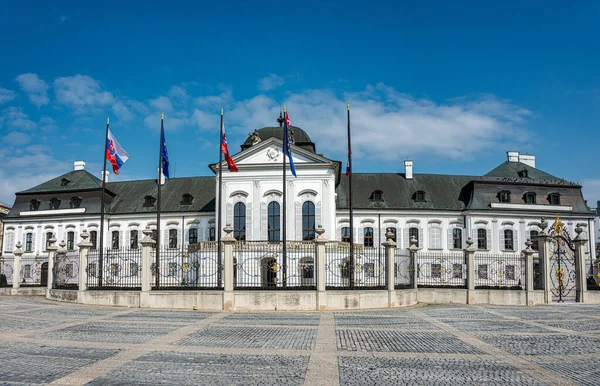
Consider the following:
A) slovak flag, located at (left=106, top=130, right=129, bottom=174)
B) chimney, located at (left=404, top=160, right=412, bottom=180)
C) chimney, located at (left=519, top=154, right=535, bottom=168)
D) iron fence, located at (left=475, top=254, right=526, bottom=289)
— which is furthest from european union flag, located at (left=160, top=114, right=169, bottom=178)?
chimney, located at (left=519, top=154, right=535, bottom=168)

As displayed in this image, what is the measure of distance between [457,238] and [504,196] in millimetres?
5552

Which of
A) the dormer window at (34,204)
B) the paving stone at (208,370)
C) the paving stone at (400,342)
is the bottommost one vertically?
the paving stone at (400,342)

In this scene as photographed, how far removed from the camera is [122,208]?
49656mm

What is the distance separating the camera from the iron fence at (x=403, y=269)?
2175 centimetres

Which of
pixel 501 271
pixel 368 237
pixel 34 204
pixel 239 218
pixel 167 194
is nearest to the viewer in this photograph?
pixel 501 271

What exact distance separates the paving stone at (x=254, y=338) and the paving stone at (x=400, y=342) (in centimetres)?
78

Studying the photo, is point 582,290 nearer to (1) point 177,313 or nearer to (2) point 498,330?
(2) point 498,330

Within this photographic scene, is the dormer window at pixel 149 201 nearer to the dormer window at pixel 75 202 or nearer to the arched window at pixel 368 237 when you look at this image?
the dormer window at pixel 75 202

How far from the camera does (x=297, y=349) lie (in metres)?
10.3

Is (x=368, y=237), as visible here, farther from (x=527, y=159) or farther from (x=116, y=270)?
(x=116, y=270)

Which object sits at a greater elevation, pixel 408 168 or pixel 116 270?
pixel 408 168

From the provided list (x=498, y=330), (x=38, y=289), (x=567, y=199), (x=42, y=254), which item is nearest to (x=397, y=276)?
(x=498, y=330)

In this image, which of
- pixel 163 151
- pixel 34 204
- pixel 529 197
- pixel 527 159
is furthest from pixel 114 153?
pixel 527 159

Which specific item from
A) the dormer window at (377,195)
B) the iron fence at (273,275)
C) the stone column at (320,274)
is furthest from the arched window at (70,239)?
the stone column at (320,274)
